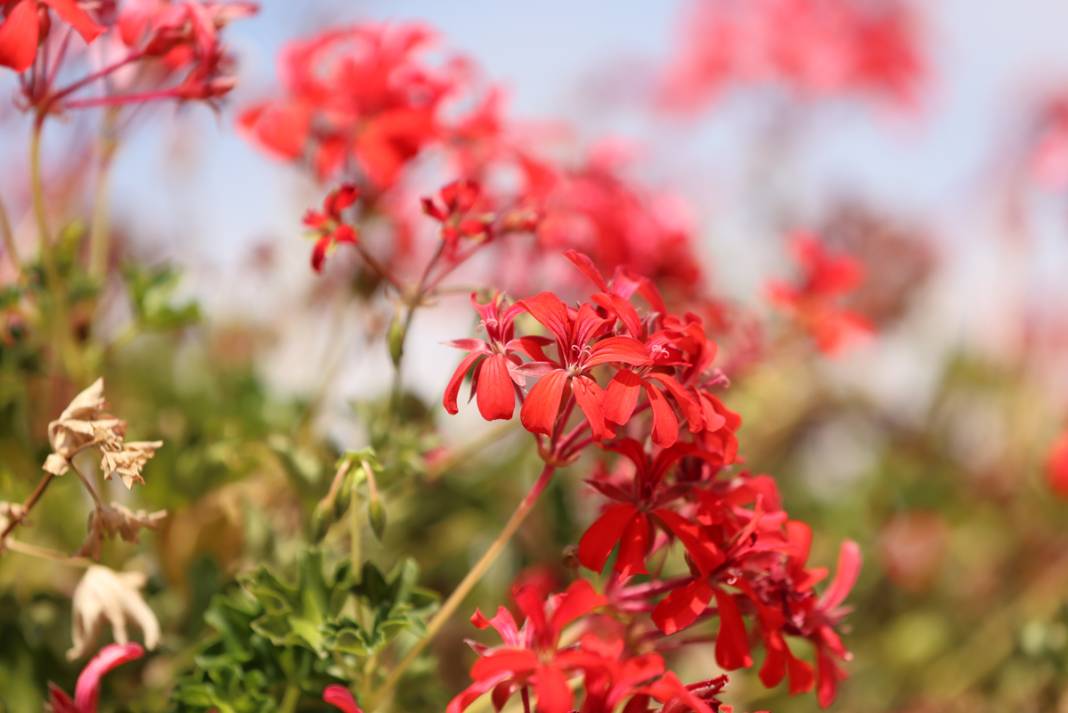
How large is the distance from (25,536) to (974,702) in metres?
0.84

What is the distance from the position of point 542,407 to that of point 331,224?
176mm

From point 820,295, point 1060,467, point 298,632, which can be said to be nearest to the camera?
point 298,632

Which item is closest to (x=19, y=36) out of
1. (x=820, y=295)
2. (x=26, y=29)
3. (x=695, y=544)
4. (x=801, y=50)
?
(x=26, y=29)

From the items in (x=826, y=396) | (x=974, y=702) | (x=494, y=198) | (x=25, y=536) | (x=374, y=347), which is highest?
(x=494, y=198)

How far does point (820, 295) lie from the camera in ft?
2.72

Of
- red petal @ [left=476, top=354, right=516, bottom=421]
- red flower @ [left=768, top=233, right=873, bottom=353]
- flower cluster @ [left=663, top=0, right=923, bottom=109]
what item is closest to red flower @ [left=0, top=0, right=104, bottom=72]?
red petal @ [left=476, top=354, right=516, bottom=421]

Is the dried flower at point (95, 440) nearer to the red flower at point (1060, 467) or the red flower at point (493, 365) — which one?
the red flower at point (493, 365)

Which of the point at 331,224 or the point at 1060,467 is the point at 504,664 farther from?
the point at 1060,467

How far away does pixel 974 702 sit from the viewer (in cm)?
99

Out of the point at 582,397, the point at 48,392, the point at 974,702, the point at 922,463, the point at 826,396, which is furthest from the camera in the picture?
the point at 826,396

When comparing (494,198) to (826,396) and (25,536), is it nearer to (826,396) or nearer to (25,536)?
(25,536)

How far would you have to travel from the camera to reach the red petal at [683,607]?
16.9 inches

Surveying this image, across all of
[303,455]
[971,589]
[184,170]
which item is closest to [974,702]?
[971,589]

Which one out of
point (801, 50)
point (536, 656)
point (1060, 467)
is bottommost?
point (1060, 467)
